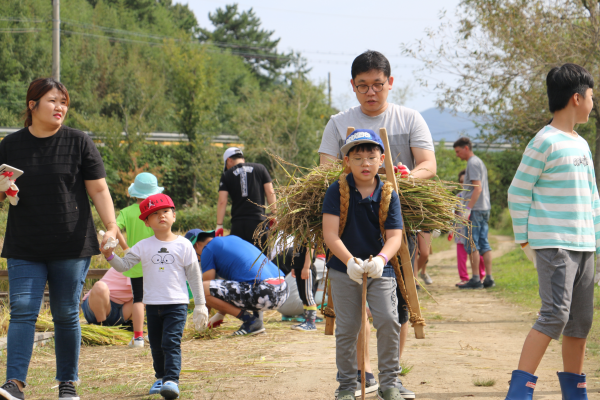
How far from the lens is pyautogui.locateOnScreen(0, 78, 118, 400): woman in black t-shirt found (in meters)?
3.87

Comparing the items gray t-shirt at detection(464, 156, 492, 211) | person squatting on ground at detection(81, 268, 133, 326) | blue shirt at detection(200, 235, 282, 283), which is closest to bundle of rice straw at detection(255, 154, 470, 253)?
blue shirt at detection(200, 235, 282, 283)

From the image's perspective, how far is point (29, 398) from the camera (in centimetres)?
418

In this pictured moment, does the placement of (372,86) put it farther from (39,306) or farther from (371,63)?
(39,306)

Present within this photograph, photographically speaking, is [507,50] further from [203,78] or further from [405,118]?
[203,78]

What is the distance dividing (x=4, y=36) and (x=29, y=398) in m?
36.5

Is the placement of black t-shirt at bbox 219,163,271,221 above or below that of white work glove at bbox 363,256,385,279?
above

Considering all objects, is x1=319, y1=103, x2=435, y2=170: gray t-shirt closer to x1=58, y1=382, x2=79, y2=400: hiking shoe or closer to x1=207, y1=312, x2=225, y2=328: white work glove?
x1=58, y1=382, x2=79, y2=400: hiking shoe

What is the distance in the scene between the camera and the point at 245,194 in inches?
313

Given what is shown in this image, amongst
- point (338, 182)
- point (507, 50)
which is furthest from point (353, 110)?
point (507, 50)

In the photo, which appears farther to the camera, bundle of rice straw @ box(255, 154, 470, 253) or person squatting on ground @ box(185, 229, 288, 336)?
person squatting on ground @ box(185, 229, 288, 336)

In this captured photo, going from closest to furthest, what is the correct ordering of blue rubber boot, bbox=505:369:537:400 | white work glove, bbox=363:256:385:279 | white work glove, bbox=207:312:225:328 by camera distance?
white work glove, bbox=363:256:385:279 < blue rubber boot, bbox=505:369:537:400 < white work glove, bbox=207:312:225:328

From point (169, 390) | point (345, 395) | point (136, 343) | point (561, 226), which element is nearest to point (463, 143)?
point (136, 343)

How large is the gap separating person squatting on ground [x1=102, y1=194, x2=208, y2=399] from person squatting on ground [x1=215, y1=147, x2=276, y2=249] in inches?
132

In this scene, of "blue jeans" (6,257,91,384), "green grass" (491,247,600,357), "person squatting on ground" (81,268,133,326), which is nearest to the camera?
"blue jeans" (6,257,91,384)
